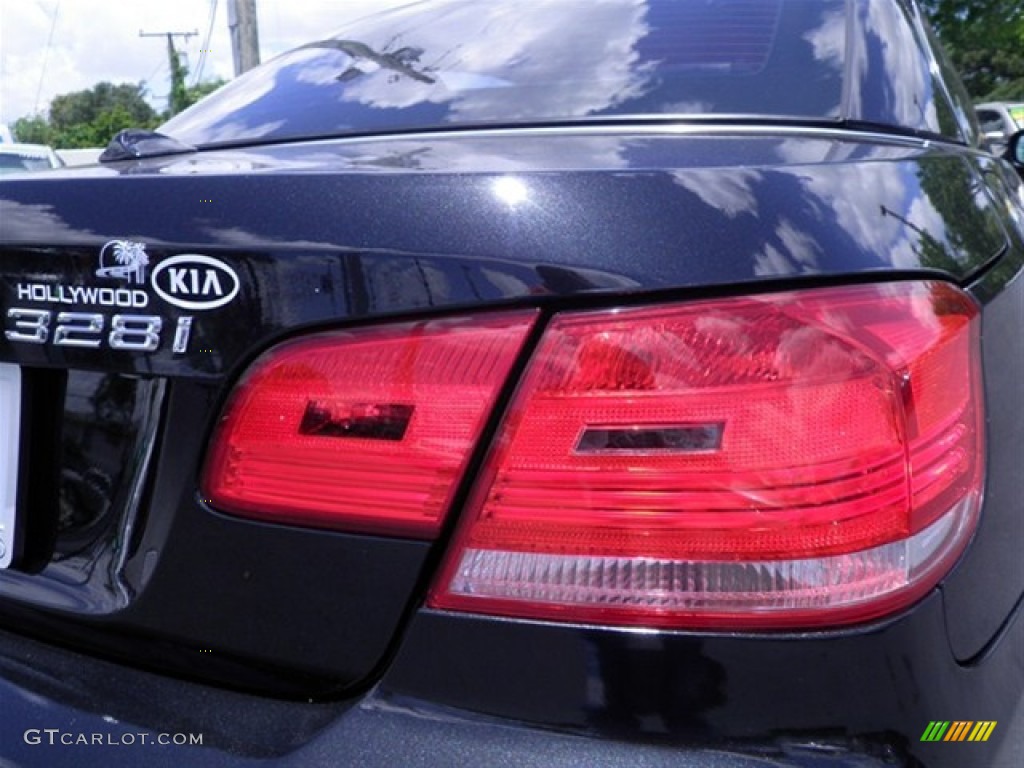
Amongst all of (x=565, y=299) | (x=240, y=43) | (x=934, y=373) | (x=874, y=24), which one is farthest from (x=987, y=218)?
(x=240, y=43)

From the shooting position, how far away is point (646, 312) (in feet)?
3.54

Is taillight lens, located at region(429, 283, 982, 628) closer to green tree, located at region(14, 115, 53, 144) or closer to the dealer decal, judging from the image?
the dealer decal

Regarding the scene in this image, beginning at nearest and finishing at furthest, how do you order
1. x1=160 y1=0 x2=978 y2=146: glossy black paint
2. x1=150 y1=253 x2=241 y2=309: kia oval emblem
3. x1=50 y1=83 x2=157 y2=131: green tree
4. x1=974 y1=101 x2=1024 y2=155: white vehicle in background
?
x1=150 y1=253 x2=241 y2=309: kia oval emblem < x1=160 y1=0 x2=978 y2=146: glossy black paint < x1=974 y1=101 x2=1024 y2=155: white vehicle in background < x1=50 y1=83 x2=157 y2=131: green tree

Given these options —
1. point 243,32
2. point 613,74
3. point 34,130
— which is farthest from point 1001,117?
point 34,130

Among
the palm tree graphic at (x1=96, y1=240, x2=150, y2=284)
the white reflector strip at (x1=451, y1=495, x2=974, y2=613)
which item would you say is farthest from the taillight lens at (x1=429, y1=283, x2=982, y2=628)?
the palm tree graphic at (x1=96, y1=240, x2=150, y2=284)

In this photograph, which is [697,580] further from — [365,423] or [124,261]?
[124,261]

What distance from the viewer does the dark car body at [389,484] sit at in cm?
108

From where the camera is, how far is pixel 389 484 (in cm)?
115

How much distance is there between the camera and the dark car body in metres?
1.08

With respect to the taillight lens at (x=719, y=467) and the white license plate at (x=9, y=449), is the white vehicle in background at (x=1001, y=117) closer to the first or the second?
the taillight lens at (x=719, y=467)

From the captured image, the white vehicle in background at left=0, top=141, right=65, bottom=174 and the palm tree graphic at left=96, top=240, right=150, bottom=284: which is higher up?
the palm tree graphic at left=96, top=240, right=150, bottom=284

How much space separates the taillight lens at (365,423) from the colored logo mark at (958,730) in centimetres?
54

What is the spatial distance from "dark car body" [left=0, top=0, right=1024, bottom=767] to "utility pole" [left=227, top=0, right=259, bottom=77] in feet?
39.0

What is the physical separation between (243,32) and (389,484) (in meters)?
12.6
